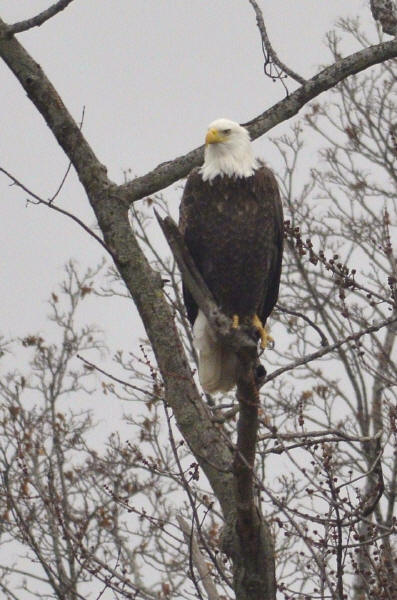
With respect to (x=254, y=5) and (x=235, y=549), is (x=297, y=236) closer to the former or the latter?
(x=254, y=5)

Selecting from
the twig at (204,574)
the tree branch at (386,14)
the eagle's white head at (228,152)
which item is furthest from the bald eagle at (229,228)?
the twig at (204,574)

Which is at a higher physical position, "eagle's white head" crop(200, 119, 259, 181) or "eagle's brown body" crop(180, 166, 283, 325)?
"eagle's white head" crop(200, 119, 259, 181)

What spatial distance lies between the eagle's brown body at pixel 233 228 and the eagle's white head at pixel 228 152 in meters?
0.03

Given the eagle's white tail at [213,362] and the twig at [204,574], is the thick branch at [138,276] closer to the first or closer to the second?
the twig at [204,574]

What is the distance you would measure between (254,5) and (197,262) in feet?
4.08

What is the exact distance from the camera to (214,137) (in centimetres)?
590

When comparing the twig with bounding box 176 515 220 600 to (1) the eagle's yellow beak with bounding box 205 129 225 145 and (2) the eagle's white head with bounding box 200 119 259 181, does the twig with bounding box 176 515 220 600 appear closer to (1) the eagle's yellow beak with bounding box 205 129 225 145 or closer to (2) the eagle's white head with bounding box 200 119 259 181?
(2) the eagle's white head with bounding box 200 119 259 181

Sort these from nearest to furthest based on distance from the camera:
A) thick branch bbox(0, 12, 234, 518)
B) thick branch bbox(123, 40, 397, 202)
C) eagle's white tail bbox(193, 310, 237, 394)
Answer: thick branch bbox(0, 12, 234, 518), thick branch bbox(123, 40, 397, 202), eagle's white tail bbox(193, 310, 237, 394)

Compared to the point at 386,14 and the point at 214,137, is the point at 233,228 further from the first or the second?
the point at 386,14

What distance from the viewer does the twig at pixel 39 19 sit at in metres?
4.89

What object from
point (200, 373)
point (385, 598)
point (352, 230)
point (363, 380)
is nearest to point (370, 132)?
point (352, 230)

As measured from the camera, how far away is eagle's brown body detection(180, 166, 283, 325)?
226 inches

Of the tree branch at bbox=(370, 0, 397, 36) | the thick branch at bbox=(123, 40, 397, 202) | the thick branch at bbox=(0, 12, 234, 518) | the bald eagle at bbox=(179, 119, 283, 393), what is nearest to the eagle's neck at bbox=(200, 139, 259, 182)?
the bald eagle at bbox=(179, 119, 283, 393)

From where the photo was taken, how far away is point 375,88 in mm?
12062
